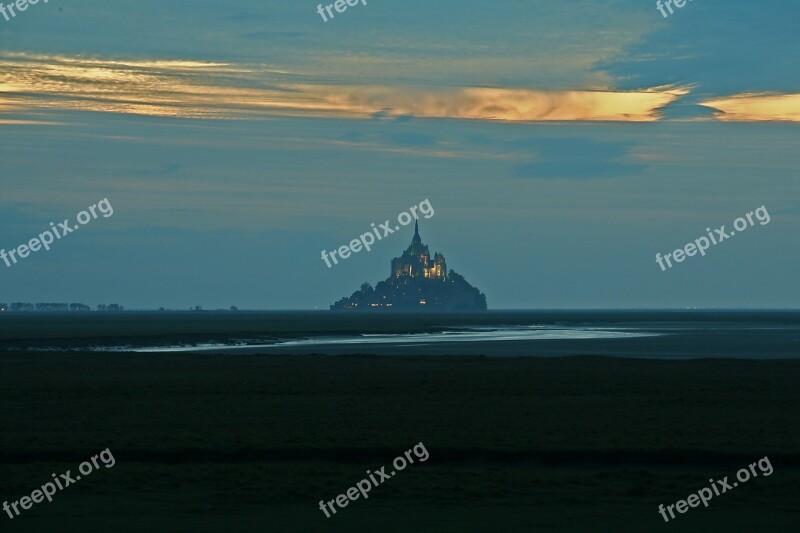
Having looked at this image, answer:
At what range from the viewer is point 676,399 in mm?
39312

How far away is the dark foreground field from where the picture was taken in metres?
19.0

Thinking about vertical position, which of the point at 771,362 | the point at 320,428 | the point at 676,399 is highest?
the point at 320,428

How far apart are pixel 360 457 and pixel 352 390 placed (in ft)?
57.4

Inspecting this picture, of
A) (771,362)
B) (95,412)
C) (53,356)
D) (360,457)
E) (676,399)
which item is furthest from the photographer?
(53,356)

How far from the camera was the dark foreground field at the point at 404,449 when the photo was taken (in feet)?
62.2

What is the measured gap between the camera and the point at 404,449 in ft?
87.0

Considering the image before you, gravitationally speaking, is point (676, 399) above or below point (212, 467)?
below

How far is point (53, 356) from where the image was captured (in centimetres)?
7175

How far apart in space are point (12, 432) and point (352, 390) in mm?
16524

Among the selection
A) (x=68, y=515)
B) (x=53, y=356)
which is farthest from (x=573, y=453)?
(x=53, y=356)

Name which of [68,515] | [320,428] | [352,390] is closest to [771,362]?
[352,390]

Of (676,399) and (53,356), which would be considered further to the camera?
(53,356)

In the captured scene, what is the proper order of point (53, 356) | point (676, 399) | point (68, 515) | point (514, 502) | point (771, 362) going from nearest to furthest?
point (68, 515) < point (514, 502) < point (676, 399) < point (771, 362) < point (53, 356)

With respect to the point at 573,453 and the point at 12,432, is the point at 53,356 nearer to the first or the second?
the point at 12,432
